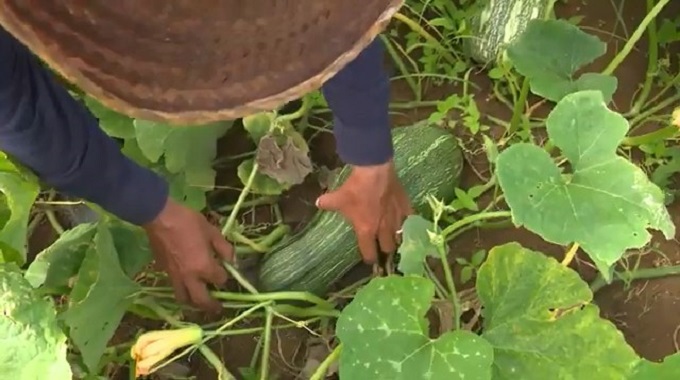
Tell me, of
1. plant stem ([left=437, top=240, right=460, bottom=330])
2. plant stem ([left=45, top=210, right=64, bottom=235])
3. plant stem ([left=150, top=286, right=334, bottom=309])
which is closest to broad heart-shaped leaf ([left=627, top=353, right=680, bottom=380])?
plant stem ([left=437, top=240, right=460, bottom=330])

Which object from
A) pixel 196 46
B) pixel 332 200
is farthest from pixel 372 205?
pixel 196 46

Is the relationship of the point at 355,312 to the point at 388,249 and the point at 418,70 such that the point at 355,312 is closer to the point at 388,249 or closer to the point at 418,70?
the point at 388,249

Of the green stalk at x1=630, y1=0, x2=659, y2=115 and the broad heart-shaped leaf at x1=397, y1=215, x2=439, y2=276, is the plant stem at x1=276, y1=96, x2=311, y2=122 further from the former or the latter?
the green stalk at x1=630, y1=0, x2=659, y2=115

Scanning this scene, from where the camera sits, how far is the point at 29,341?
108 centimetres

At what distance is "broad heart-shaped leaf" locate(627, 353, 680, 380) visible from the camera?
3.38 feet

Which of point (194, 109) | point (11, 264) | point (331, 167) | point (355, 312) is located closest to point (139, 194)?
point (11, 264)

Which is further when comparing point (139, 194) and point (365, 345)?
point (139, 194)

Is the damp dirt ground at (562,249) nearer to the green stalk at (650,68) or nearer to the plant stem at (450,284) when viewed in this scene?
the green stalk at (650,68)

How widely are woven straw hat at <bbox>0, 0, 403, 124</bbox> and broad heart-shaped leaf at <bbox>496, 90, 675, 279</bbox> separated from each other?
53 centimetres

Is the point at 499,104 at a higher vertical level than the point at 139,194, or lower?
lower

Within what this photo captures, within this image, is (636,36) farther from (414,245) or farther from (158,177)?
→ (158,177)

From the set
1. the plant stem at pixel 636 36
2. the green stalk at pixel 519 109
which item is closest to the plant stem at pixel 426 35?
the green stalk at pixel 519 109

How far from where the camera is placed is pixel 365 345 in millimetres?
1137

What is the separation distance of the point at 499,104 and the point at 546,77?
14.9 inches
